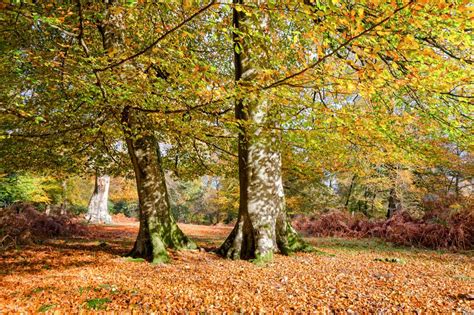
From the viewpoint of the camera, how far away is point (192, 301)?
3.64m

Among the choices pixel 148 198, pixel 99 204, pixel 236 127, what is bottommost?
pixel 99 204

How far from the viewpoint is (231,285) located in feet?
14.0

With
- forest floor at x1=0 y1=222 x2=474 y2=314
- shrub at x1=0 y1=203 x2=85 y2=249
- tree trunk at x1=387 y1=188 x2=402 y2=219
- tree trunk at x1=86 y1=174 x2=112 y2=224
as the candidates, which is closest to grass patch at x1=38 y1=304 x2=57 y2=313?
forest floor at x1=0 y1=222 x2=474 y2=314

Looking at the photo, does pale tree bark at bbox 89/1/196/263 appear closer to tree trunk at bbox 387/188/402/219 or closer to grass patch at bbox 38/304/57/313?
grass patch at bbox 38/304/57/313

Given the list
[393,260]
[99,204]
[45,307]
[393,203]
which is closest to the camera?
[45,307]

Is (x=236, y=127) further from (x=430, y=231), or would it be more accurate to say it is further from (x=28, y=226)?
(x=430, y=231)

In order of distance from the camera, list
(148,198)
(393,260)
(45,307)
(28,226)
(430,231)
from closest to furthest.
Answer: (45,307) → (393,260) → (148,198) → (28,226) → (430,231)

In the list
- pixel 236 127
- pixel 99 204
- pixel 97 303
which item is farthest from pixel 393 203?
pixel 97 303

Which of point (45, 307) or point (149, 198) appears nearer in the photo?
point (45, 307)

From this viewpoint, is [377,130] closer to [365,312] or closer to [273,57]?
[273,57]

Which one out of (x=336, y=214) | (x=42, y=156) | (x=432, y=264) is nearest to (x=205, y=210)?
(x=336, y=214)

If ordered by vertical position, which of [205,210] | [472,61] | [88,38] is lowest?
[205,210]

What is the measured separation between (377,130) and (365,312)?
2.98m

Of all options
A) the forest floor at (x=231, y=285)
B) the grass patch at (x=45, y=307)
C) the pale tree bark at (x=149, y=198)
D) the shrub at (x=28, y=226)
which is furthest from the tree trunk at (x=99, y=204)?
the grass patch at (x=45, y=307)
